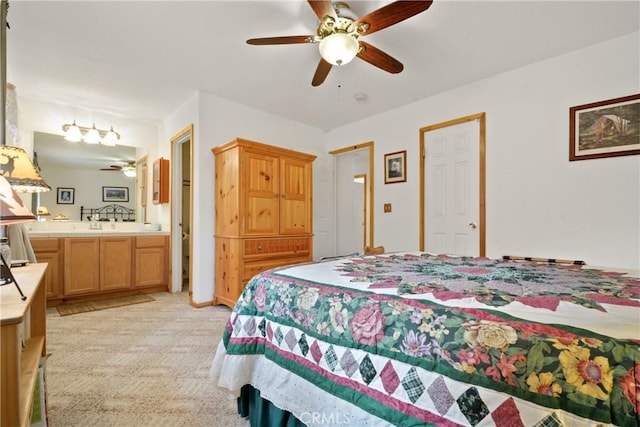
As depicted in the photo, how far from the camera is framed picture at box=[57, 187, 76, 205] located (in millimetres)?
3684

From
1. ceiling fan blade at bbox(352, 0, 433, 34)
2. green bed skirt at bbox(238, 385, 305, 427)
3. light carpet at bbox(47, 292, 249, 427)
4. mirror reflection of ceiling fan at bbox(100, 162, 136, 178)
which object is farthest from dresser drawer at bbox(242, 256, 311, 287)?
mirror reflection of ceiling fan at bbox(100, 162, 136, 178)

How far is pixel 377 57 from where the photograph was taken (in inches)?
86.0

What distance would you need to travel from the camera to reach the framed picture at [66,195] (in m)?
3.68

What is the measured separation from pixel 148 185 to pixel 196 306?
2243 mm

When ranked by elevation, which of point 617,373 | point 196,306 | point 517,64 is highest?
point 517,64

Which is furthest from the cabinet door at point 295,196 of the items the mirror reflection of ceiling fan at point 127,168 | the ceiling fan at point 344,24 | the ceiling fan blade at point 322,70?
the mirror reflection of ceiling fan at point 127,168

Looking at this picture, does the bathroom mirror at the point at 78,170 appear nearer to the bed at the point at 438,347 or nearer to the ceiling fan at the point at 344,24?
the ceiling fan at the point at 344,24

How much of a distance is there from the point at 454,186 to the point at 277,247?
212cm

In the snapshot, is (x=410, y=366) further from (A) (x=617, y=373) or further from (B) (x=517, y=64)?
(B) (x=517, y=64)

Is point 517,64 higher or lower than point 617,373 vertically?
higher

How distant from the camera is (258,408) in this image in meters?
1.25

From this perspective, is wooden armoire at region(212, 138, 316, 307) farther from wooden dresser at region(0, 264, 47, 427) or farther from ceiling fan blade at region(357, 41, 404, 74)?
wooden dresser at region(0, 264, 47, 427)

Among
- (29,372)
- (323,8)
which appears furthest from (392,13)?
(29,372)

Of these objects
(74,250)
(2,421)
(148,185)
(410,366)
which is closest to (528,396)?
(410,366)
